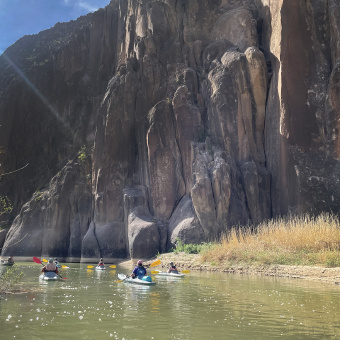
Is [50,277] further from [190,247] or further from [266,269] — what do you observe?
[190,247]

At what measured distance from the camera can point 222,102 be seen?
3584 centimetres

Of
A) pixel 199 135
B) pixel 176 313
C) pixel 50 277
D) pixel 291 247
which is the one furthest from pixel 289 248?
pixel 199 135

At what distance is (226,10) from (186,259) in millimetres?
28486

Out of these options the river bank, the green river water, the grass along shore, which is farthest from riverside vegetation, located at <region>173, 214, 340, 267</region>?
the green river water

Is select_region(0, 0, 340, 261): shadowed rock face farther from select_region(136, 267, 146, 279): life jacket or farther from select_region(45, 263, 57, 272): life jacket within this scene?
select_region(136, 267, 146, 279): life jacket

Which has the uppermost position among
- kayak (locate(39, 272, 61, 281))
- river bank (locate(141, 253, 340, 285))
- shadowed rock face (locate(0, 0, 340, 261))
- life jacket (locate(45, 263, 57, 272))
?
shadowed rock face (locate(0, 0, 340, 261))

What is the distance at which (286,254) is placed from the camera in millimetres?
21359

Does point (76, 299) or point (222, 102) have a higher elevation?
point (222, 102)

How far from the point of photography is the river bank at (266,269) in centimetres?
1779

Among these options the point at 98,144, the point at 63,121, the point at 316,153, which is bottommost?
the point at 316,153

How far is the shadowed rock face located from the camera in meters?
31.0

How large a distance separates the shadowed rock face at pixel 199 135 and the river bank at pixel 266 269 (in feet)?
14.3

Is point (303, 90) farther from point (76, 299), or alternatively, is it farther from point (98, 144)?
point (76, 299)

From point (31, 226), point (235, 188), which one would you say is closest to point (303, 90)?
point (235, 188)
